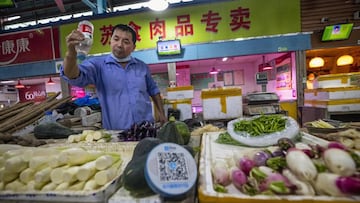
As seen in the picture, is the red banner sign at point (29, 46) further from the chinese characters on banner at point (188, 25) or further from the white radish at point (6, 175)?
the white radish at point (6, 175)

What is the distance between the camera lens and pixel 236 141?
126 centimetres

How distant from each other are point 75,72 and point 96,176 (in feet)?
3.58

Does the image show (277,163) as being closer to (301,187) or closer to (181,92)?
(301,187)

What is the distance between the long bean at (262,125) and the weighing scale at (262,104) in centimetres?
226

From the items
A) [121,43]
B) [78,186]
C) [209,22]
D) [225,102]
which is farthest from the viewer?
[209,22]

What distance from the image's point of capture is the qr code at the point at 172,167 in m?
0.66

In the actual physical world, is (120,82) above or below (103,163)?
above

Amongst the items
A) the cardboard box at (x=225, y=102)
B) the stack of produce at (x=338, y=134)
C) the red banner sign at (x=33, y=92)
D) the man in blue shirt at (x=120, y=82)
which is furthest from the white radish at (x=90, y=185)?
the red banner sign at (x=33, y=92)

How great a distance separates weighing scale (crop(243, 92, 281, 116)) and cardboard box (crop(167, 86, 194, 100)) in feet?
3.83

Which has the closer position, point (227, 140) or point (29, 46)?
point (227, 140)

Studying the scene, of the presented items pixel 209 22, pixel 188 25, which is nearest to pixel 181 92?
pixel 188 25

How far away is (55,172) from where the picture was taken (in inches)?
29.6

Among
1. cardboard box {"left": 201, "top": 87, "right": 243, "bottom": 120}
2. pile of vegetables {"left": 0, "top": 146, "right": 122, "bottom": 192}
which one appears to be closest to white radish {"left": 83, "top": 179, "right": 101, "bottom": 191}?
pile of vegetables {"left": 0, "top": 146, "right": 122, "bottom": 192}

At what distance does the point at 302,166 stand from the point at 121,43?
169cm
